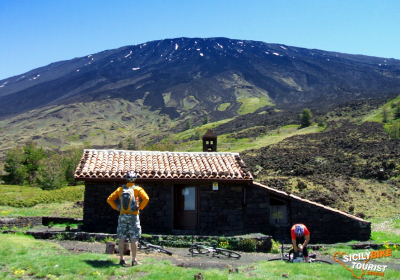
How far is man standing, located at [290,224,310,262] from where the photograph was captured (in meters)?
9.18

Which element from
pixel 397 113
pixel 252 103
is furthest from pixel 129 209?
pixel 252 103

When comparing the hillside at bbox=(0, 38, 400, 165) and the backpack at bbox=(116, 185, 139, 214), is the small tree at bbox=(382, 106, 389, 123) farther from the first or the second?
the backpack at bbox=(116, 185, 139, 214)

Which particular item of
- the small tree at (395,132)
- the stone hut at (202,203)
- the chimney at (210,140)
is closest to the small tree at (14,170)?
the chimney at (210,140)

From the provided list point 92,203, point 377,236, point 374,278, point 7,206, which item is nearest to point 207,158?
point 92,203

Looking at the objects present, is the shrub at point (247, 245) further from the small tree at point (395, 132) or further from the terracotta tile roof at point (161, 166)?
the small tree at point (395, 132)

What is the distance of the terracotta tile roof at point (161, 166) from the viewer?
1502cm

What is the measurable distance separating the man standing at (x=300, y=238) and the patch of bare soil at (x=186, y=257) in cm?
130

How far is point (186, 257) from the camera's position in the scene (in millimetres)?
10594

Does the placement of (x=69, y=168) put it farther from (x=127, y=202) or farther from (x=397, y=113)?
(x=397, y=113)

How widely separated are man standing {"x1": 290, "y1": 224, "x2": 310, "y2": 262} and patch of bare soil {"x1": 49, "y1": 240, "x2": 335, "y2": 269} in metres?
1.30

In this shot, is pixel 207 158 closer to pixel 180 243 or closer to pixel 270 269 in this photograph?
pixel 180 243

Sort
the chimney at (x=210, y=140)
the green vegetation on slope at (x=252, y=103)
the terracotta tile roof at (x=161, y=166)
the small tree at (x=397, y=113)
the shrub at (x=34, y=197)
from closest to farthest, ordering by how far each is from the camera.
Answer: the terracotta tile roof at (x=161, y=166) < the chimney at (x=210, y=140) < the shrub at (x=34, y=197) < the small tree at (x=397, y=113) < the green vegetation on slope at (x=252, y=103)

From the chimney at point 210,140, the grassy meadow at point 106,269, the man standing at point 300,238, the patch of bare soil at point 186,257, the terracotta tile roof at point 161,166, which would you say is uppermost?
the chimney at point 210,140

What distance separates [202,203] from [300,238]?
645cm
